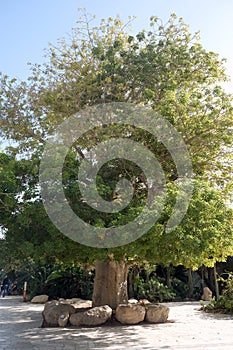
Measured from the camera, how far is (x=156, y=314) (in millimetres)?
10344

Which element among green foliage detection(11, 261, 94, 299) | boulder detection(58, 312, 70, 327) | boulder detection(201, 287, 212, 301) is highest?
green foliage detection(11, 261, 94, 299)

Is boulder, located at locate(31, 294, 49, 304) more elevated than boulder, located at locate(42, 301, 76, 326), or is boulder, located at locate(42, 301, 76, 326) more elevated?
boulder, located at locate(31, 294, 49, 304)

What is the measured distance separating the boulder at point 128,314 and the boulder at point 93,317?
28 cm

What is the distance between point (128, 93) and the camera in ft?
33.1

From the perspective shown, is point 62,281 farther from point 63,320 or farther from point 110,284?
point 63,320

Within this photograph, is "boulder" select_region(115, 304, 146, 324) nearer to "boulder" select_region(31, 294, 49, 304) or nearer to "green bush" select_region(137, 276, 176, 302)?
"green bush" select_region(137, 276, 176, 302)

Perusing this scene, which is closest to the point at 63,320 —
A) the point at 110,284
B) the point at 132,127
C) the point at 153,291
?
the point at 110,284

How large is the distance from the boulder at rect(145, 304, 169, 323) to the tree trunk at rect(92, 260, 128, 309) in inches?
34.9

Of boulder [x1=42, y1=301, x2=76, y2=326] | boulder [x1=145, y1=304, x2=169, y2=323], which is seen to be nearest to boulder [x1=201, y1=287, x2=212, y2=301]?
boulder [x1=145, y1=304, x2=169, y2=323]

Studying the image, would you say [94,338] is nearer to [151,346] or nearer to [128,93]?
[151,346]

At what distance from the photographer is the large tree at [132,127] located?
8.06m

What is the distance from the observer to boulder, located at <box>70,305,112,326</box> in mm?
9773

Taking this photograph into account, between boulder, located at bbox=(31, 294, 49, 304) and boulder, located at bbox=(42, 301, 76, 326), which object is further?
boulder, located at bbox=(31, 294, 49, 304)

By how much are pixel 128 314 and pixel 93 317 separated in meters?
0.96
